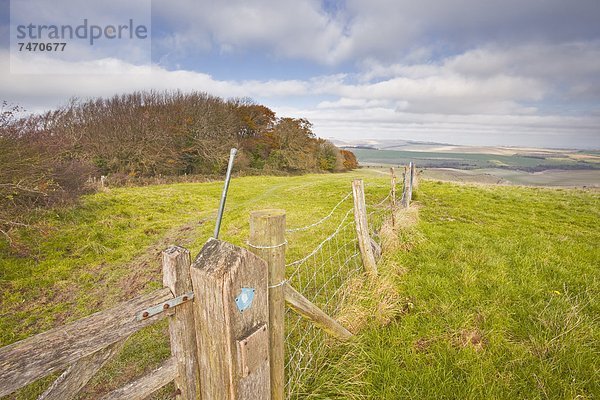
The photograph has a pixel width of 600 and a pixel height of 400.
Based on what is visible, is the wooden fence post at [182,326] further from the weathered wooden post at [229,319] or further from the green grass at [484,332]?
the green grass at [484,332]

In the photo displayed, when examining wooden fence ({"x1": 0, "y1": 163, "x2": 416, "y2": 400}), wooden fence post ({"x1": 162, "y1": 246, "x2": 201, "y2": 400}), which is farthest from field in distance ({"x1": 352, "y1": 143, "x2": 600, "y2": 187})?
wooden fence post ({"x1": 162, "y1": 246, "x2": 201, "y2": 400})

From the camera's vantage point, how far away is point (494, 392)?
Result: 2.91 meters

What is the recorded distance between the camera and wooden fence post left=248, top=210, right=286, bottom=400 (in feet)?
6.59

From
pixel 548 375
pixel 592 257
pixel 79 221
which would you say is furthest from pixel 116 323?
pixel 79 221

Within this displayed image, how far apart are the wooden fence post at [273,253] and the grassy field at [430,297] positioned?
110 cm

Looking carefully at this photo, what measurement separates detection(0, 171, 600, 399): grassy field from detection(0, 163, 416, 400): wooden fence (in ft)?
4.77

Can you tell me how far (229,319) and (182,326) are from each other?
0.31m

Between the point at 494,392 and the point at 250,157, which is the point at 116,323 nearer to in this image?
the point at 494,392

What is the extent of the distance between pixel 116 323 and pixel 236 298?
1.94ft

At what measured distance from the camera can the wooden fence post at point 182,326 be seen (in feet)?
5.16

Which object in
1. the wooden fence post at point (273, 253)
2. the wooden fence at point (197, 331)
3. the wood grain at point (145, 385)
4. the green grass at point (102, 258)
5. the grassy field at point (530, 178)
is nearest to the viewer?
the wooden fence at point (197, 331)

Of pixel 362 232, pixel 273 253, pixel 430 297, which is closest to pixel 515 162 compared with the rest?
pixel 430 297

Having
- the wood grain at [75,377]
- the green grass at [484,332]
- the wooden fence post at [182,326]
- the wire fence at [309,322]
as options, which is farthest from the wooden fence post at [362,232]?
the wood grain at [75,377]

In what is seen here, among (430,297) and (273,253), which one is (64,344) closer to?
(273,253)
